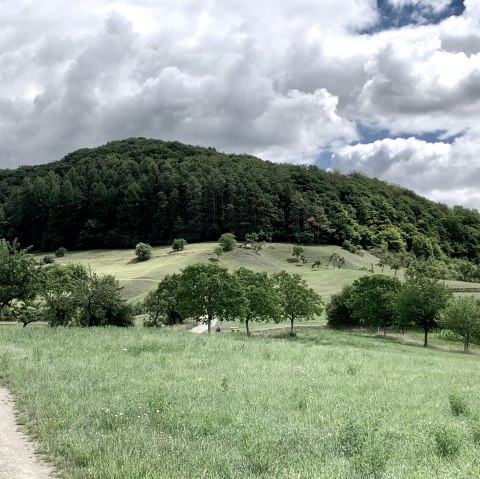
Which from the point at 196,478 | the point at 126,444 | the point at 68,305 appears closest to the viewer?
the point at 196,478

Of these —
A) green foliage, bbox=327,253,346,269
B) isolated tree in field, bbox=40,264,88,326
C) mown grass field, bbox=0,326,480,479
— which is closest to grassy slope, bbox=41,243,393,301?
green foliage, bbox=327,253,346,269

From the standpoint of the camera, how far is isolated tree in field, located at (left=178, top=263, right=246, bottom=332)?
57487 millimetres

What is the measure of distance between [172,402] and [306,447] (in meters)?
4.70

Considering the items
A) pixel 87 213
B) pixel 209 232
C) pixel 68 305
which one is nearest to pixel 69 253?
pixel 87 213

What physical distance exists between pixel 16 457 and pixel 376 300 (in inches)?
2574

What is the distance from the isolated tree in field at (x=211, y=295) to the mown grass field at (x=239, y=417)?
111 feet

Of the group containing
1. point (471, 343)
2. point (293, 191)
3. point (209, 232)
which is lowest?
point (471, 343)

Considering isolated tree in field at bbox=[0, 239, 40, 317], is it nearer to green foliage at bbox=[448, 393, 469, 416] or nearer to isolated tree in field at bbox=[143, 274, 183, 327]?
isolated tree in field at bbox=[143, 274, 183, 327]

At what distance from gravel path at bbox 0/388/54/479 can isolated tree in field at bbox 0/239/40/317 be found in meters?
36.7

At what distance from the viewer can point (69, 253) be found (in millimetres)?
171625

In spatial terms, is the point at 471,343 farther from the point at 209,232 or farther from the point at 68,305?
the point at 209,232

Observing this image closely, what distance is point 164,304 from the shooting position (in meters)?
72.9

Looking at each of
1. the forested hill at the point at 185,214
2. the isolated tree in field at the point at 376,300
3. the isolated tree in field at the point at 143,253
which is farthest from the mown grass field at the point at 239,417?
the forested hill at the point at 185,214

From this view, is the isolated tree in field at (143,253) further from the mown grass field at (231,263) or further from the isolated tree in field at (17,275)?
the isolated tree in field at (17,275)
